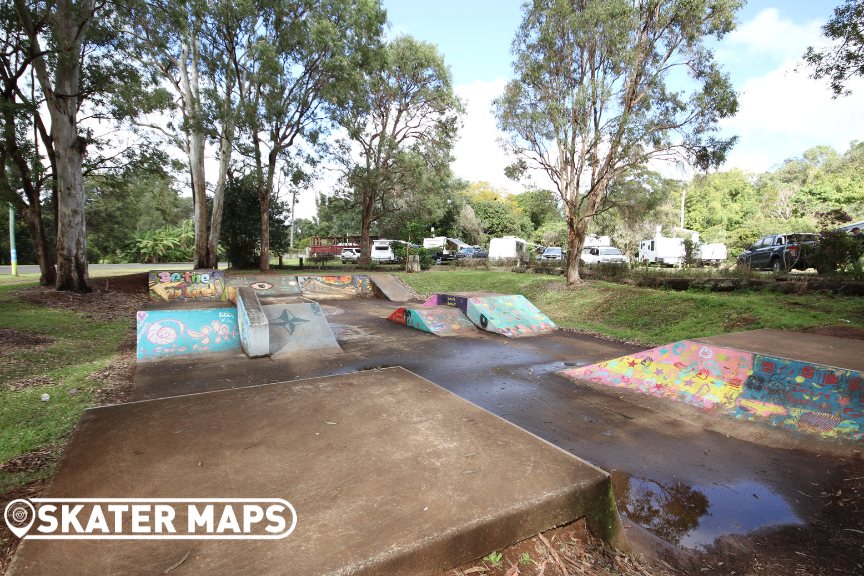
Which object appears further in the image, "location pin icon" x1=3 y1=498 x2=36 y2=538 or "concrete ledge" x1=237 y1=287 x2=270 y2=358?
"concrete ledge" x1=237 y1=287 x2=270 y2=358

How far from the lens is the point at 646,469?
3.73 meters

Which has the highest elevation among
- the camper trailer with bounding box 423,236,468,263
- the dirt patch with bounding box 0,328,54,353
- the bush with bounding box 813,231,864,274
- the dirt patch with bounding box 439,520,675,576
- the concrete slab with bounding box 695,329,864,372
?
the camper trailer with bounding box 423,236,468,263

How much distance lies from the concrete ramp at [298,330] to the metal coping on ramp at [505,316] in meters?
4.00

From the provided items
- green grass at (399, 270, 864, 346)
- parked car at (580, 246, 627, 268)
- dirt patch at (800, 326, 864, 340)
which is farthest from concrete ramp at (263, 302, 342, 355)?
parked car at (580, 246, 627, 268)

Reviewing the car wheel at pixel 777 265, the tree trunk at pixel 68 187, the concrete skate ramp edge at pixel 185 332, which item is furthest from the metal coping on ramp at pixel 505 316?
the tree trunk at pixel 68 187

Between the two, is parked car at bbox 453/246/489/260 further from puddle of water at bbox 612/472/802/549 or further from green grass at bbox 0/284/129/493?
puddle of water at bbox 612/472/802/549

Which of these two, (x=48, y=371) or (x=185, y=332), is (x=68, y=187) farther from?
(x=48, y=371)

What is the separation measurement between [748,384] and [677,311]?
20.0 ft

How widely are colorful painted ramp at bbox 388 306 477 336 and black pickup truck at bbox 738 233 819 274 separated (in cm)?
921

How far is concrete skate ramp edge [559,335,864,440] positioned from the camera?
435cm

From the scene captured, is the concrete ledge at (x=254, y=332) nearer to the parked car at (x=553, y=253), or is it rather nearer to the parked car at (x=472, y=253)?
the parked car at (x=553, y=253)

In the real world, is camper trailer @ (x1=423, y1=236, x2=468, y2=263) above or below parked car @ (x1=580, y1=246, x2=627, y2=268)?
above

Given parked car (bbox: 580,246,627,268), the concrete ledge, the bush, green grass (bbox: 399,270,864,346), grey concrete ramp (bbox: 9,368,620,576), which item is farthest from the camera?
parked car (bbox: 580,246,627,268)

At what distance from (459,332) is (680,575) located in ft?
25.7
